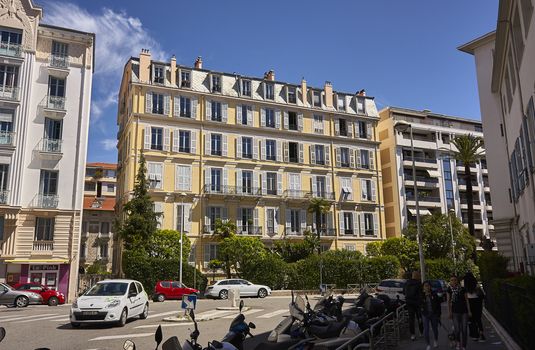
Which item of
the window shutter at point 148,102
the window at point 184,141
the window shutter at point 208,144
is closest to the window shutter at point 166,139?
the window at point 184,141

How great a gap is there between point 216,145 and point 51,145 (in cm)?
1607

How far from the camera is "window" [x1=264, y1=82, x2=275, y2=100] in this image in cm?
4834

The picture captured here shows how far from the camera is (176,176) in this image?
1647 inches

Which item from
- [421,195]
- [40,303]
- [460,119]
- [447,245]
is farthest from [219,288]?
[460,119]

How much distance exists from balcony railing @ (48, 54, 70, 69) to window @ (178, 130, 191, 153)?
1214cm

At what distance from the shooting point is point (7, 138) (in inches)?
1207

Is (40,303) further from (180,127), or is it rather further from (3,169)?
(180,127)

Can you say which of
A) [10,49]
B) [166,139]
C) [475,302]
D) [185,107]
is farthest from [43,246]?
[475,302]

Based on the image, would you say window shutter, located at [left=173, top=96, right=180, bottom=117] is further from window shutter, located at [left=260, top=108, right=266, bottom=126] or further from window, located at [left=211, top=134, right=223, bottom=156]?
window shutter, located at [left=260, top=108, right=266, bottom=126]

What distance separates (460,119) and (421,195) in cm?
1632

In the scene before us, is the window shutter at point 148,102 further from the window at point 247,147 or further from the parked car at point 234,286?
the parked car at point 234,286

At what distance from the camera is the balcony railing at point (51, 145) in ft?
104

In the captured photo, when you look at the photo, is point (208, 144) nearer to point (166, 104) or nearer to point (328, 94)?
point (166, 104)

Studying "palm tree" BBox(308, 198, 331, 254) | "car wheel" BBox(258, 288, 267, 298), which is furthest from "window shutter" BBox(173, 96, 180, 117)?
"car wheel" BBox(258, 288, 267, 298)
